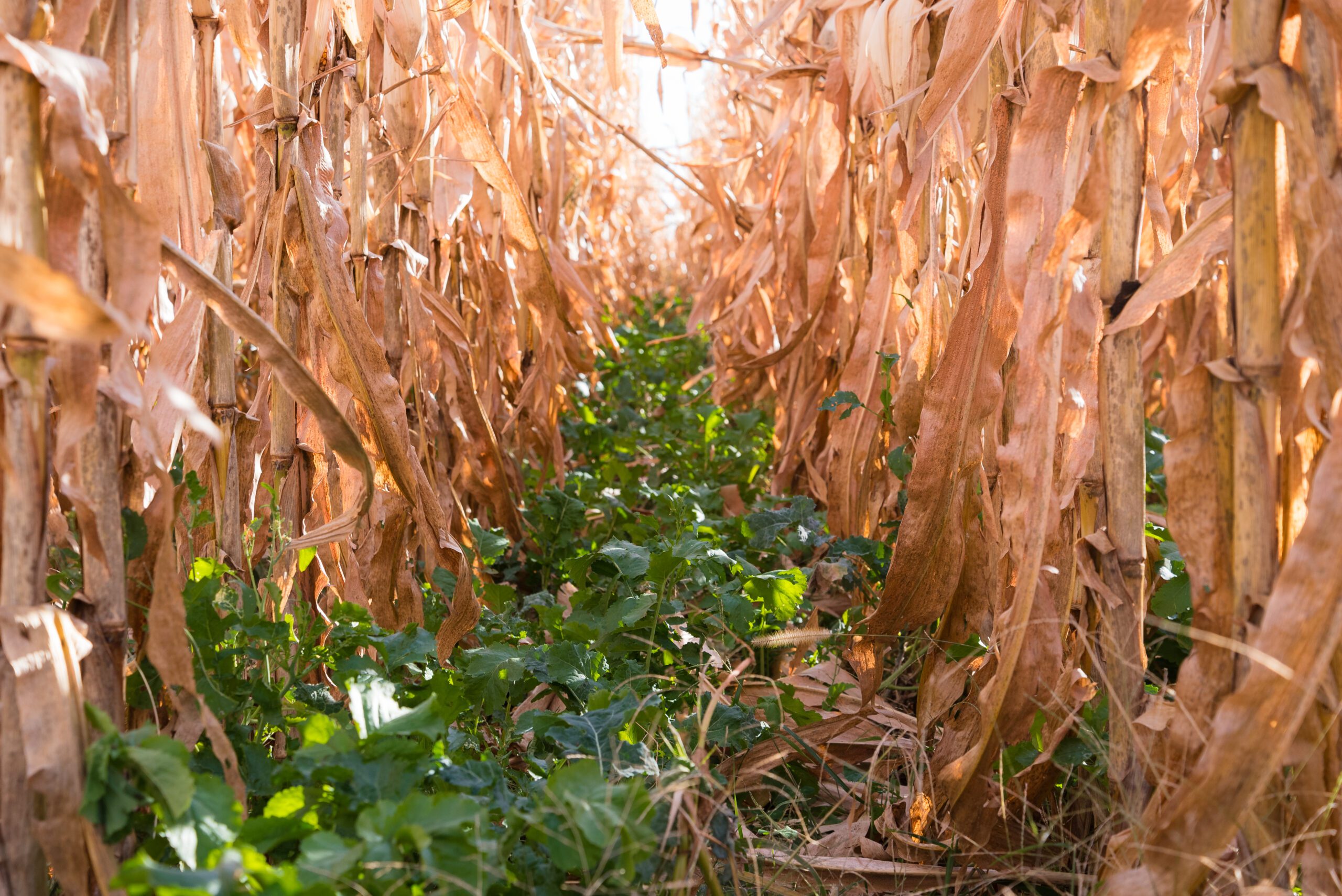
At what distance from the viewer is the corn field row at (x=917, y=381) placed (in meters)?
0.66

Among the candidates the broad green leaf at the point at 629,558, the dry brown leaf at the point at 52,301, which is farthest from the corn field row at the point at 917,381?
the broad green leaf at the point at 629,558

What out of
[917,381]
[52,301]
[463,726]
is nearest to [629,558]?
[463,726]

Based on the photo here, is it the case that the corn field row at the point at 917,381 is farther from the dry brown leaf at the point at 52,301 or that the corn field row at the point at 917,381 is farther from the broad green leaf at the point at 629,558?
A: the broad green leaf at the point at 629,558

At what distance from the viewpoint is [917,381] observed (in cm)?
143

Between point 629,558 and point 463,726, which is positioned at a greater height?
point 629,558

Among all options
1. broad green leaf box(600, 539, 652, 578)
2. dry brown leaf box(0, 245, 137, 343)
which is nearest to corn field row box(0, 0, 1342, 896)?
dry brown leaf box(0, 245, 137, 343)

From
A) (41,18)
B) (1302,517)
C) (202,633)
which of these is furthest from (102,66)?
(1302,517)

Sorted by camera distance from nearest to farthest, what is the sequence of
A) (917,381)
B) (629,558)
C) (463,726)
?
1. (463,726)
2. (629,558)
3. (917,381)

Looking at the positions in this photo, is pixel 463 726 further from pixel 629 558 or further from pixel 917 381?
pixel 917 381

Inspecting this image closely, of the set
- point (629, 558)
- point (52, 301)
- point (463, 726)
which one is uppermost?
point (52, 301)

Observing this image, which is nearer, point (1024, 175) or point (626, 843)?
point (626, 843)

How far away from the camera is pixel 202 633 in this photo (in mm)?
845

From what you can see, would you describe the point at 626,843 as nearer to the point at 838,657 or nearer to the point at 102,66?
the point at 102,66

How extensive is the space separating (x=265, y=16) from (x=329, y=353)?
0.49 meters
